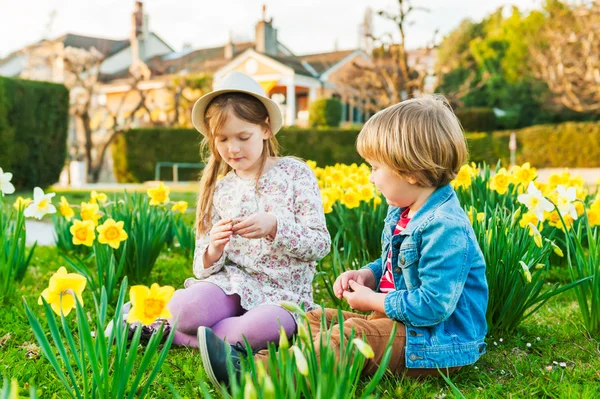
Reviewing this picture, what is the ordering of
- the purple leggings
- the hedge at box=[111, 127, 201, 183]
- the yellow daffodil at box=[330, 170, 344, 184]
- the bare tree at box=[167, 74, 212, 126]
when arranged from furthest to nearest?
the bare tree at box=[167, 74, 212, 126] < the hedge at box=[111, 127, 201, 183] < the yellow daffodil at box=[330, 170, 344, 184] < the purple leggings

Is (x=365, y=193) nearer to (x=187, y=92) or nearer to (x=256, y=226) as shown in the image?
(x=256, y=226)

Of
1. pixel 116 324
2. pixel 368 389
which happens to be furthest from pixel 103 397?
pixel 368 389

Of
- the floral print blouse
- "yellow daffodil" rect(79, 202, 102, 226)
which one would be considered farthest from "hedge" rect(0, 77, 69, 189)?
the floral print blouse

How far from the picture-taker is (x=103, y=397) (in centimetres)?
133

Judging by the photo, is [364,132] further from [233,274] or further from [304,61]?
[304,61]

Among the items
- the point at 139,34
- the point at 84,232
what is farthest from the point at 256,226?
the point at 139,34

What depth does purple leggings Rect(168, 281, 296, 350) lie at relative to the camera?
1893 millimetres

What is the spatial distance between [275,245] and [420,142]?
0.68 metres

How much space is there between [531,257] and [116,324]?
1.40 metres

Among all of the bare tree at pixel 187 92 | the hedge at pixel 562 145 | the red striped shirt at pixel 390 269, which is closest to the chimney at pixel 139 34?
the bare tree at pixel 187 92

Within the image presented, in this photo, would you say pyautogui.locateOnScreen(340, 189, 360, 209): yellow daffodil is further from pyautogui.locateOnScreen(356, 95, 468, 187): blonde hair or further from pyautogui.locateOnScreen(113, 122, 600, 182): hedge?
pyautogui.locateOnScreen(113, 122, 600, 182): hedge

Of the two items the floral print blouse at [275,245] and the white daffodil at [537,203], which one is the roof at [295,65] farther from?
the white daffodil at [537,203]

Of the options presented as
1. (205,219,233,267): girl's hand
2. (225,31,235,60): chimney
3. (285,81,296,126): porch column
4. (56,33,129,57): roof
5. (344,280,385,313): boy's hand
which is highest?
(56,33,129,57): roof

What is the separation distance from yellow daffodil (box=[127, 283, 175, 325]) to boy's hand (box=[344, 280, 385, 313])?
24.9 inches
